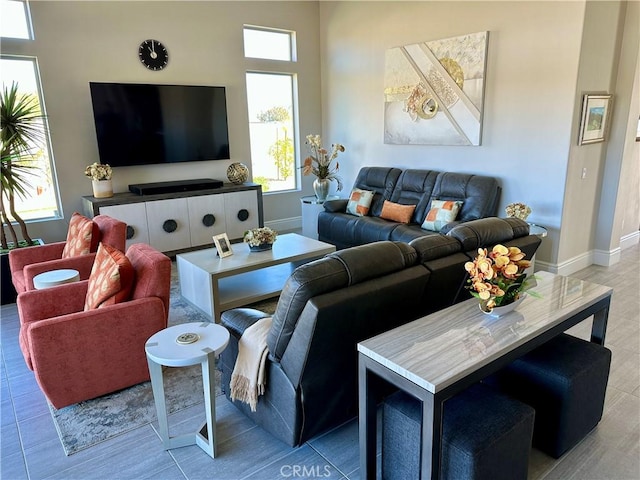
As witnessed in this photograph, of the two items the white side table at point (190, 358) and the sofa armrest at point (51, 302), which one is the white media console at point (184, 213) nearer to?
the sofa armrest at point (51, 302)

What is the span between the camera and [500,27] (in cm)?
432

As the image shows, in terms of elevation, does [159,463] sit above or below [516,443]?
below

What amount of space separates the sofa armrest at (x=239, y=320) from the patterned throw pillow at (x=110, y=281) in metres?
0.67

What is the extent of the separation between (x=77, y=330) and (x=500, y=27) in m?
4.48

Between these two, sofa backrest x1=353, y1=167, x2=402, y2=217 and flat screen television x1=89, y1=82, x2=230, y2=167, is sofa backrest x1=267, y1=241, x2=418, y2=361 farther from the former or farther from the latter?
flat screen television x1=89, y1=82, x2=230, y2=167

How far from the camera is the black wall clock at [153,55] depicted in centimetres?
503

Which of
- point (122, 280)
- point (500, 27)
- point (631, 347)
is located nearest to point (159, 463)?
point (122, 280)

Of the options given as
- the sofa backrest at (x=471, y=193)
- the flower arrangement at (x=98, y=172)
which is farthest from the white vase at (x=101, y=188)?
the sofa backrest at (x=471, y=193)

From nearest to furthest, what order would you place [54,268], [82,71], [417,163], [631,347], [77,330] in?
[77,330] < [631,347] < [54,268] < [82,71] < [417,163]

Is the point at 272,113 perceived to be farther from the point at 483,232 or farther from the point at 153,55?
the point at 483,232

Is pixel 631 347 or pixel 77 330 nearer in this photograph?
pixel 77 330

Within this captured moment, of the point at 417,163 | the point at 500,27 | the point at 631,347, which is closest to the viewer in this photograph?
the point at 631,347

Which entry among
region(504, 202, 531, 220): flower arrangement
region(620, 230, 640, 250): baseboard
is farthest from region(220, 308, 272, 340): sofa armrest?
region(620, 230, 640, 250): baseboard

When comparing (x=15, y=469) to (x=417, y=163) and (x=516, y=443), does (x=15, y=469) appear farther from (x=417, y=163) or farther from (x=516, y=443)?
(x=417, y=163)
